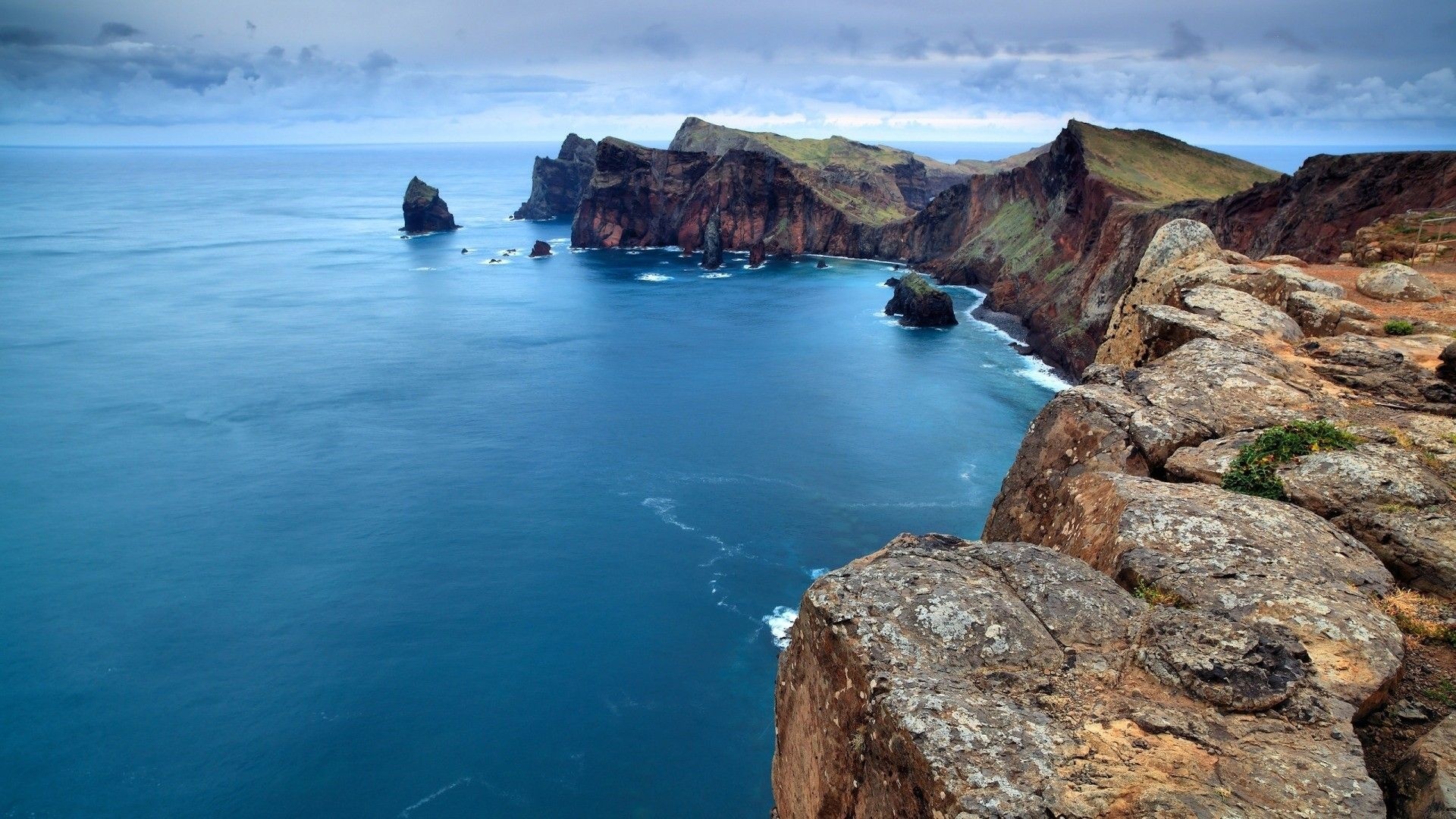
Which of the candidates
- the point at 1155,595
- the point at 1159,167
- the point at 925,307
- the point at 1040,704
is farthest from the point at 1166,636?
the point at 1159,167

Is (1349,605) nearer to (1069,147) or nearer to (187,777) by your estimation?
(187,777)

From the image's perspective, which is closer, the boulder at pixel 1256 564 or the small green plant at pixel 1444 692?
the small green plant at pixel 1444 692

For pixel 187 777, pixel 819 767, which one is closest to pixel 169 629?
pixel 187 777

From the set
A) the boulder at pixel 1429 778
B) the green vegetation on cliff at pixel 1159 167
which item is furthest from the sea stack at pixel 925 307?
the boulder at pixel 1429 778

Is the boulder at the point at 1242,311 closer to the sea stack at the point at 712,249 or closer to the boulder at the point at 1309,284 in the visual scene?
the boulder at the point at 1309,284

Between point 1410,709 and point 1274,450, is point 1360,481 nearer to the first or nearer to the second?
point 1274,450

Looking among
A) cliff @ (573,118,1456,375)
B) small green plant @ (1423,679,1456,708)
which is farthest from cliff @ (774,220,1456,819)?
cliff @ (573,118,1456,375)
